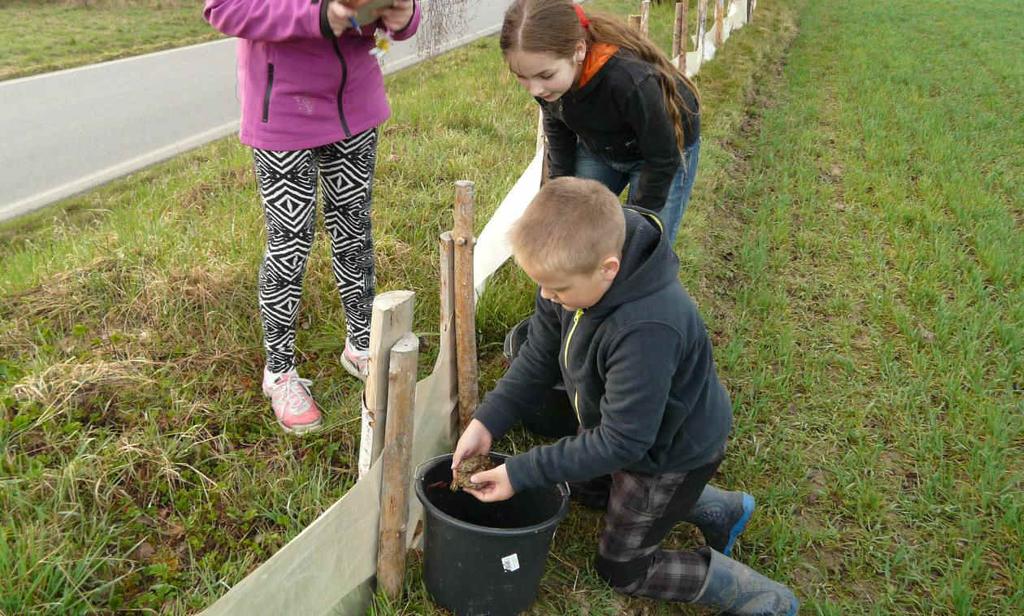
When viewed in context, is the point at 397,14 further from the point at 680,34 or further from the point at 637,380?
the point at 680,34

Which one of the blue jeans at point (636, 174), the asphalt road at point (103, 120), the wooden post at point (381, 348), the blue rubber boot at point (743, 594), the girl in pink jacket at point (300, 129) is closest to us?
the wooden post at point (381, 348)

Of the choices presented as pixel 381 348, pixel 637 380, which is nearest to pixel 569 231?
pixel 637 380

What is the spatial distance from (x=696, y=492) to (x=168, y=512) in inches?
65.4

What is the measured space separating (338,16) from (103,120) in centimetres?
723

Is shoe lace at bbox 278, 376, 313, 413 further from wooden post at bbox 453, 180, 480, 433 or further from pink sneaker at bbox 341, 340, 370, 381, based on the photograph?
wooden post at bbox 453, 180, 480, 433

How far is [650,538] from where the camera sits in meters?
2.50

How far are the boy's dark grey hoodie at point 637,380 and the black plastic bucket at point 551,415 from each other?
56cm

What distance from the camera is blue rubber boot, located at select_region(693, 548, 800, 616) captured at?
8.30 ft

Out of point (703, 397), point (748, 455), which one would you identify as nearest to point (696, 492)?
point (703, 397)

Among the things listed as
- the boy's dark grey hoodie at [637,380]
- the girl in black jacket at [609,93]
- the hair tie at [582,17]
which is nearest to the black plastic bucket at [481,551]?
the boy's dark grey hoodie at [637,380]

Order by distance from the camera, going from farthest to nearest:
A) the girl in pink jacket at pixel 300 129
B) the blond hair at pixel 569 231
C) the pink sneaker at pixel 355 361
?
the pink sneaker at pixel 355 361 < the girl in pink jacket at pixel 300 129 < the blond hair at pixel 569 231

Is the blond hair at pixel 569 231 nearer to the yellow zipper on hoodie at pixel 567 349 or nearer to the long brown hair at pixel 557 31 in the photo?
the yellow zipper on hoodie at pixel 567 349

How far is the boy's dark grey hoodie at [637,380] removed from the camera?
205cm

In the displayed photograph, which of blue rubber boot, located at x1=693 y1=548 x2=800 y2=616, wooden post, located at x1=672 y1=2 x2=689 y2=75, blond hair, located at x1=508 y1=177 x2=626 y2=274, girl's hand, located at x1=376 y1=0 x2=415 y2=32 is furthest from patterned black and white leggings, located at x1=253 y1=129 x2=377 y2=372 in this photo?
wooden post, located at x1=672 y1=2 x2=689 y2=75
